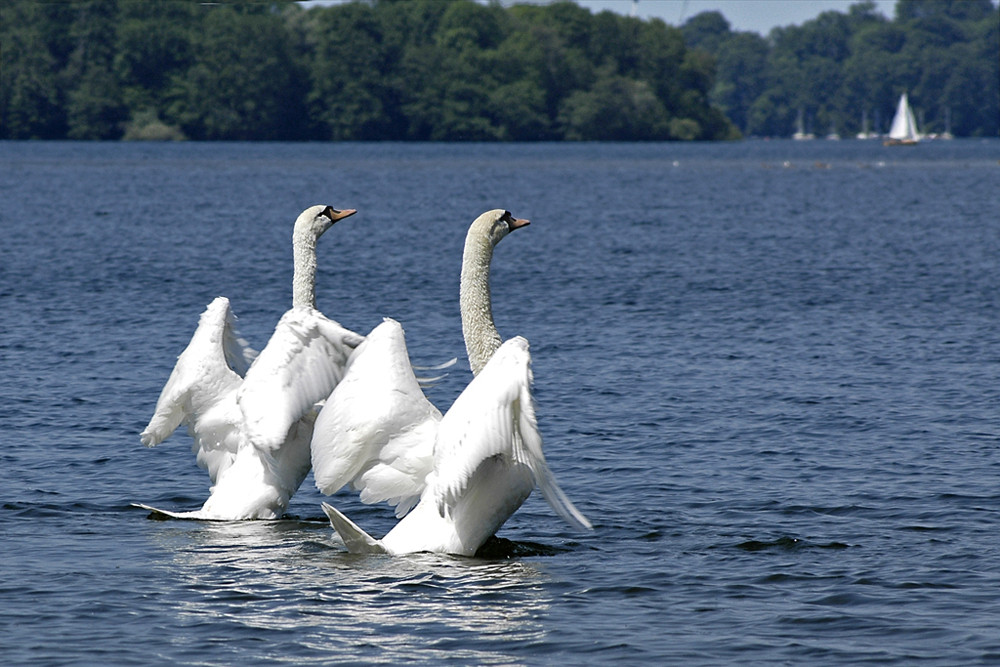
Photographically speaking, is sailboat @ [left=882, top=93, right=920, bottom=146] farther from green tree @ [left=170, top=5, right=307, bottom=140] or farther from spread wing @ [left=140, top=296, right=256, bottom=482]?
spread wing @ [left=140, top=296, right=256, bottom=482]

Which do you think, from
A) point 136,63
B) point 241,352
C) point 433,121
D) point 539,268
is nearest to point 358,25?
point 433,121

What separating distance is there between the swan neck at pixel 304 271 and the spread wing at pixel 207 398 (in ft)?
1.96

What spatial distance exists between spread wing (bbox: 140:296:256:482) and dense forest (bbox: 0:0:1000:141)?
147m

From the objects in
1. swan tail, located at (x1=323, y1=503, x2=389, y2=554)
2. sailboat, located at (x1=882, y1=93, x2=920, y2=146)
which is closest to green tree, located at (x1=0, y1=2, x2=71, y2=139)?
sailboat, located at (x1=882, y1=93, x2=920, y2=146)

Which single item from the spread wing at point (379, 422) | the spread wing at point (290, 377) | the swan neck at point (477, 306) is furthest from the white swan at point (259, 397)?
the swan neck at point (477, 306)

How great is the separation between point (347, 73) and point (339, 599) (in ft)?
514

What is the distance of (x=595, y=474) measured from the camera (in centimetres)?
1381

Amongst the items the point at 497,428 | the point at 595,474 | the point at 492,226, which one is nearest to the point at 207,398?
the point at 492,226

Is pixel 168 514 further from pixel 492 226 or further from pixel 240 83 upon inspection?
pixel 240 83

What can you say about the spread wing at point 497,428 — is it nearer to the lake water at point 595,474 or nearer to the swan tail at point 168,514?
the lake water at point 595,474

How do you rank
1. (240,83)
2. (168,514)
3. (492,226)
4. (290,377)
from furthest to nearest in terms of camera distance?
(240,83) → (168,514) → (492,226) → (290,377)

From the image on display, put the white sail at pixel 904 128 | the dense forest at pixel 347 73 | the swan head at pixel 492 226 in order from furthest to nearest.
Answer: the white sail at pixel 904 128
the dense forest at pixel 347 73
the swan head at pixel 492 226

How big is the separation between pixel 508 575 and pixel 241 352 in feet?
11.1

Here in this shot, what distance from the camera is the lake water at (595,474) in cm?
946
